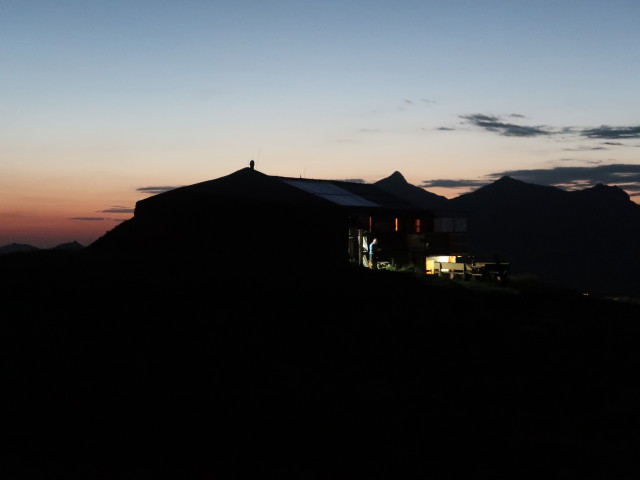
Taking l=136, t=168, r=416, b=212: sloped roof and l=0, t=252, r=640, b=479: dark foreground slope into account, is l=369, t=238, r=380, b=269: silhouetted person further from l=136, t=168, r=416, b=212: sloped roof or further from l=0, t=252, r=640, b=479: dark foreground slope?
l=0, t=252, r=640, b=479: dark foreground slope

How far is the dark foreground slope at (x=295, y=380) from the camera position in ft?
40.2

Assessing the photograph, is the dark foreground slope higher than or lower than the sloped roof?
lower

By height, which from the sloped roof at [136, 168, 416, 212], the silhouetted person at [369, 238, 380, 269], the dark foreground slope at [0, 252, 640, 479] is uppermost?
the sloped roof at [136, 168, 416, 212]

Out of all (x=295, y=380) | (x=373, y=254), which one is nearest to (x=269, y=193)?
(x=373, y=254)

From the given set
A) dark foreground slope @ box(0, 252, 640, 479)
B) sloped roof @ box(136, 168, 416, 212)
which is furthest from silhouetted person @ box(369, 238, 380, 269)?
dark foreground slope @ box(0, 252, 640, 479)

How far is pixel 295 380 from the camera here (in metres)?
16.1

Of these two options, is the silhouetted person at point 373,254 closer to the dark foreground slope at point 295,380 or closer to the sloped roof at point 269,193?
the sloped roof at point 269,193

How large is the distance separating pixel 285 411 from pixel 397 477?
3499mm

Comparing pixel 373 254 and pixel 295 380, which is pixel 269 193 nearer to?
pixel 373 254

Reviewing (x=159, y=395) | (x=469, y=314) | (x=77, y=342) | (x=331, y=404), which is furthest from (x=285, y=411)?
(x=469, y=314)

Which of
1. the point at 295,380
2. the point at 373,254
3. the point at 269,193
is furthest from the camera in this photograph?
the point at 373,254

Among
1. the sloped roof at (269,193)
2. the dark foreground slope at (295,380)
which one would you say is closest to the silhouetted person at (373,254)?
the sloped roof at (269,193)

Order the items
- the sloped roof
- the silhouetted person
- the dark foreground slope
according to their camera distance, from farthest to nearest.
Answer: the silhouetted person, the sloped roof, the dark foreground slope

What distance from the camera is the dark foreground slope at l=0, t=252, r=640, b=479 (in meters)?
12.2
